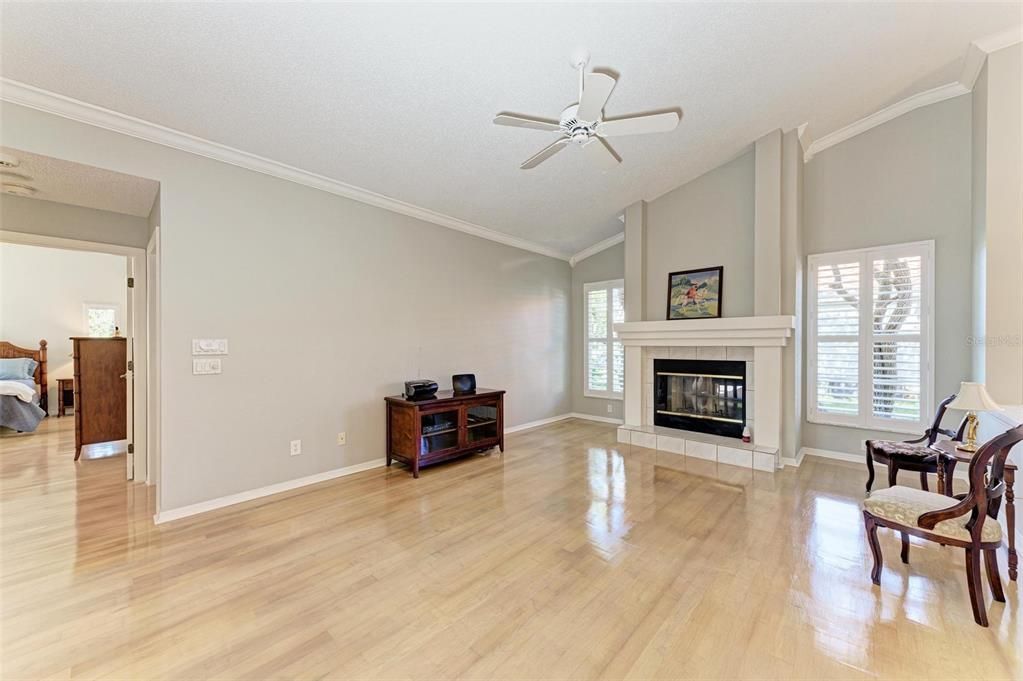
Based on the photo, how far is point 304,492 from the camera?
3.46 meters

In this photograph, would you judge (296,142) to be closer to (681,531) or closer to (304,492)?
(304,492)

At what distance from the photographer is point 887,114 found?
413cm

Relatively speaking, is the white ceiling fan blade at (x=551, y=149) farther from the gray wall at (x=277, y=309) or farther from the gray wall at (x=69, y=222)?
the gray wall at (x=69, y=222)

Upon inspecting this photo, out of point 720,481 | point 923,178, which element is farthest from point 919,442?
point 923,178

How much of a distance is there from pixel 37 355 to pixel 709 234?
10558 millimetres

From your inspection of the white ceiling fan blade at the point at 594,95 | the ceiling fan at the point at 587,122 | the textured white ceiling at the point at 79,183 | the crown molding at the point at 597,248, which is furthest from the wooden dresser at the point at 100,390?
the crown molding at the point at 597,248

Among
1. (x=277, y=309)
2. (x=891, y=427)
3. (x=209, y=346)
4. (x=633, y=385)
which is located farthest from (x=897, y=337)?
(x=209, y=346)

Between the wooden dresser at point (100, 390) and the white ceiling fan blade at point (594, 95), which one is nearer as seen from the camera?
the white ceiling fan blade at point (594, 95)

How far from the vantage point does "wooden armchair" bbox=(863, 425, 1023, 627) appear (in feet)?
6.06

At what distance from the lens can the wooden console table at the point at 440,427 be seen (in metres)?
3.90

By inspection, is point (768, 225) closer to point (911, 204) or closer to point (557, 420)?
point (911, 204)

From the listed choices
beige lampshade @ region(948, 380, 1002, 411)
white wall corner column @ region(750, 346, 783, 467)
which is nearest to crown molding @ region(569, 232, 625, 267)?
white wall corner column @ region(750, 346, 783, 467)

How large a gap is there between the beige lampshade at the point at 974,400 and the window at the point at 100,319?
11.1m

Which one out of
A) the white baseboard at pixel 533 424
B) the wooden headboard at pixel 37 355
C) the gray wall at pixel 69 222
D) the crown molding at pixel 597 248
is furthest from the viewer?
the wooden headboard at pixel 37 355
